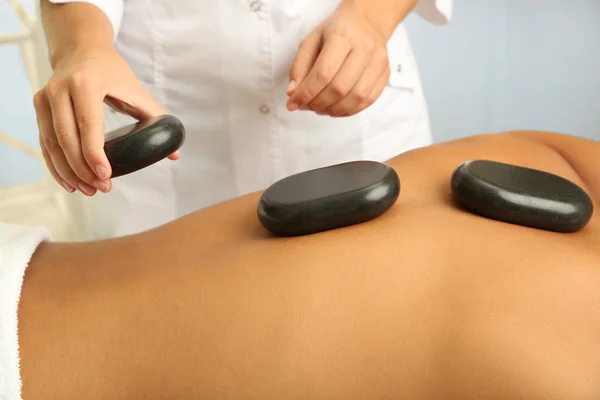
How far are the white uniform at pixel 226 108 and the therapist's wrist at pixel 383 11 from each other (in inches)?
3.8

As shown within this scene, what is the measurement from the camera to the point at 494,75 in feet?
5.65

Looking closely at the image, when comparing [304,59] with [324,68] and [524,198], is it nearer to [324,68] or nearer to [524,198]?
[324,68]

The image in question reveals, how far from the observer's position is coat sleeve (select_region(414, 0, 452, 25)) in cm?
92

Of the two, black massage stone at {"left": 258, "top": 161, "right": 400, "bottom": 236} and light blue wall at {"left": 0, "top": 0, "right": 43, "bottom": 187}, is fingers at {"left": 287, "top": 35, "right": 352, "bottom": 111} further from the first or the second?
light blue wall at {"left": 0, "top": 0, "right": 43, "bottom": 187}

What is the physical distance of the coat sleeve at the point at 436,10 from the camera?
924mm

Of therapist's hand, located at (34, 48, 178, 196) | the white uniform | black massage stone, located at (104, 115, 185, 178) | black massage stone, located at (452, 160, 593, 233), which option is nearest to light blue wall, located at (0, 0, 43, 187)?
the white uniform

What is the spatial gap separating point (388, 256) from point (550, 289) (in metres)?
0.13

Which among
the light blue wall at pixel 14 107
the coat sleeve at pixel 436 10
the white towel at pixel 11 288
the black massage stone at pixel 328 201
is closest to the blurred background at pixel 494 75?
the light blue wall at pixel 14 107

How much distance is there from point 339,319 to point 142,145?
0.21m

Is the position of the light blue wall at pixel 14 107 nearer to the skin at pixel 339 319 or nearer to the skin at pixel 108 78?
the skin at pixel 108 78

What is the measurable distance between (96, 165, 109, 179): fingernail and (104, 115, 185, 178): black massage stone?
0.04ft

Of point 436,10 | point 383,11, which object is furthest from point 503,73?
point 383,11

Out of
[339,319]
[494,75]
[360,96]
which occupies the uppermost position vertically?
[360,96]

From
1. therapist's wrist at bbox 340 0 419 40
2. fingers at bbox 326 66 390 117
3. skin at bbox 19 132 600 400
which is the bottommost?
skin at bbox 19 132 600 400
